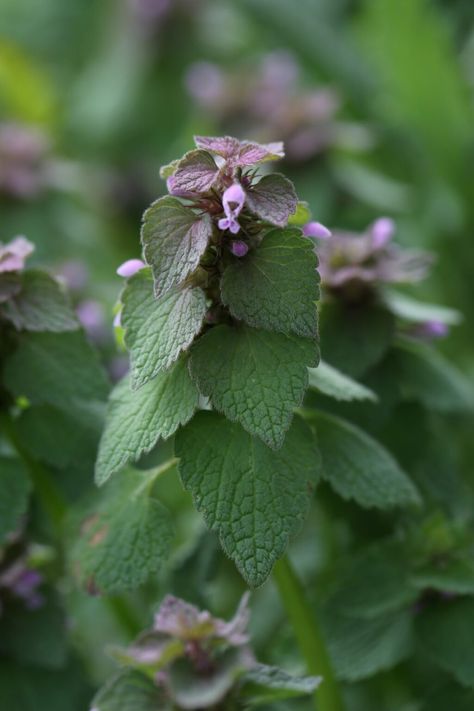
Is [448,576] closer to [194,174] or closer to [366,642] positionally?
[366,642]

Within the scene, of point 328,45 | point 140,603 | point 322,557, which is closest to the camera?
point 322,557

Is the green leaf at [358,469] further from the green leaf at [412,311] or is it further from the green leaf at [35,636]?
the green leaf at [35,636]

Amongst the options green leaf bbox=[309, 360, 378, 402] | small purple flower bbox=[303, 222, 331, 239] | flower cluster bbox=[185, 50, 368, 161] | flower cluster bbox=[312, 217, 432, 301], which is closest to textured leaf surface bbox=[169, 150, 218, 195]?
small purple flower bbox=[303, 222, 331, 239]

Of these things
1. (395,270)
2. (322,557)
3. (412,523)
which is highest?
(395,270)

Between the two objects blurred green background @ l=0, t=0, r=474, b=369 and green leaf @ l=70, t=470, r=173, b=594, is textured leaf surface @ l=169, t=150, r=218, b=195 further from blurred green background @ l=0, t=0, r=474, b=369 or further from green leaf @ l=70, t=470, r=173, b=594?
blurred green background @ l=0, t=0, r=474, b=369

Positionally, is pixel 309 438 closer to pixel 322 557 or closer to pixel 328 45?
pixel 322 557

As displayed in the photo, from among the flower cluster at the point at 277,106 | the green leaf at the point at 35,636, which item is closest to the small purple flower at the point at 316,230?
the green leaf at the point at 35,636

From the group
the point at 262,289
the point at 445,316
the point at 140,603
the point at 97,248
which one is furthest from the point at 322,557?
the point at 97,248
